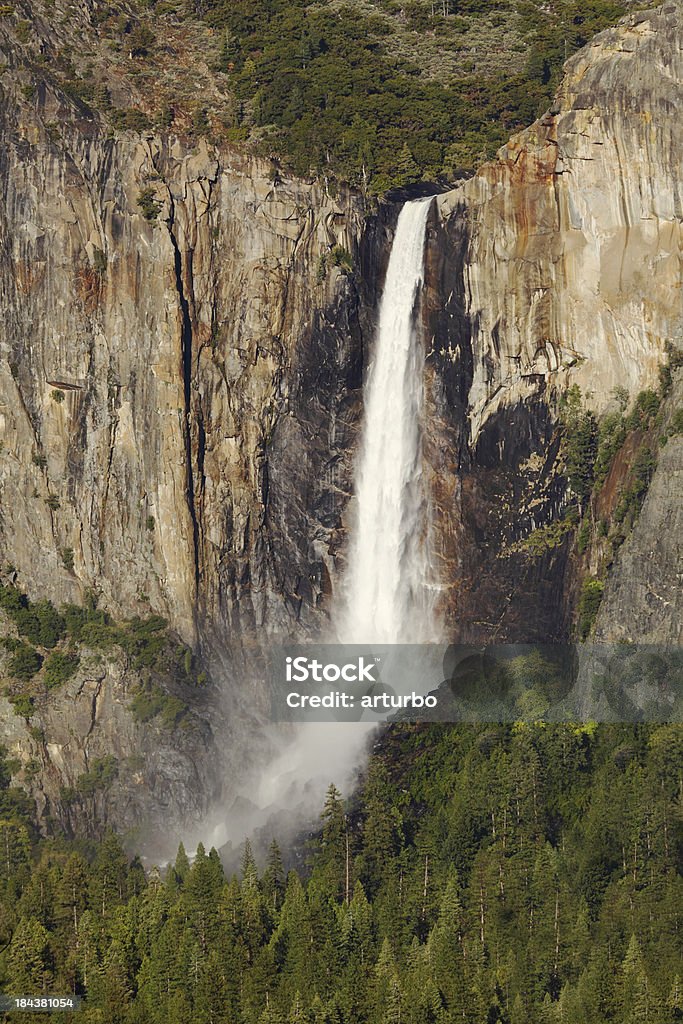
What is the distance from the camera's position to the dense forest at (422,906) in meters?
110

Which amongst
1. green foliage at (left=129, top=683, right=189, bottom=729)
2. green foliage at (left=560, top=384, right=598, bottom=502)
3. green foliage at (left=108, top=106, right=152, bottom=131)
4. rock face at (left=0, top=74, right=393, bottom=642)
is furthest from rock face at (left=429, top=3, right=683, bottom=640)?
green foliage at (left=108, top=106, right=152, bottom=131)

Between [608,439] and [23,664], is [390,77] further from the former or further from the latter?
[23,664]

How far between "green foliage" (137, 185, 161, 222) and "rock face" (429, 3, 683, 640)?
1409 cm

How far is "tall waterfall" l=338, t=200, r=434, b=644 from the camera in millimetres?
132125

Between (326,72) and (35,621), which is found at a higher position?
(326,72)

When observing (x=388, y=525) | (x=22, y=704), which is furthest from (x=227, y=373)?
(x=22, y=704)

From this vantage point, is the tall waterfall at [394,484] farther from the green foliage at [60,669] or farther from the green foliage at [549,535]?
the green foliage at [60,669]

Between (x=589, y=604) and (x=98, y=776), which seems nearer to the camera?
(x=589, y=604)

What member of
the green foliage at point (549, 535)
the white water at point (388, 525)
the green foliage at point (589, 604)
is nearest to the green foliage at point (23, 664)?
the white water at point (388, 525)

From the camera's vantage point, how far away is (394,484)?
438ft

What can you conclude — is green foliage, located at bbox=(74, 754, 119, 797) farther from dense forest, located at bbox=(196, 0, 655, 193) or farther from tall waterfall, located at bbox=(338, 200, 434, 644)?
dense forest, located at bbox=(196, 0, 655, 193)

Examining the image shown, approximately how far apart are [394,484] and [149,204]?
18493 mm

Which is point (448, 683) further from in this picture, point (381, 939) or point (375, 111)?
point (375, 111)

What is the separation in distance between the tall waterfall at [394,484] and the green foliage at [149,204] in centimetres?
1203
